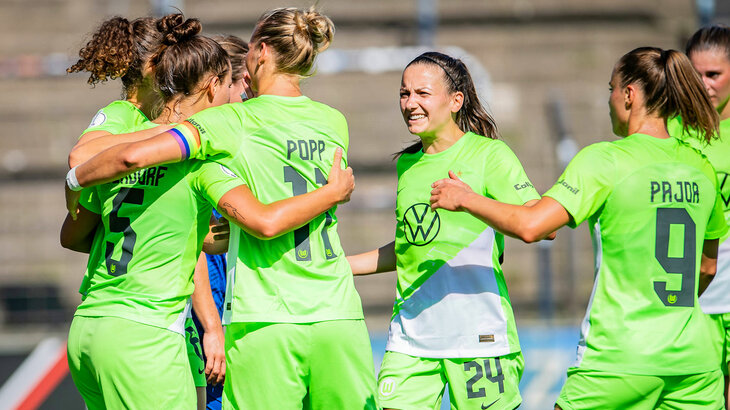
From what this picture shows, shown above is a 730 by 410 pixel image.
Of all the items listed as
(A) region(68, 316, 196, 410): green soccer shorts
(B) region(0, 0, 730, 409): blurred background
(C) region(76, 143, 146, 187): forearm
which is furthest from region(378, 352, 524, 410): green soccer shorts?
(B) region(0, 0, 730, 409): blurred background

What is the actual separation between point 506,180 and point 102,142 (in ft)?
5.53

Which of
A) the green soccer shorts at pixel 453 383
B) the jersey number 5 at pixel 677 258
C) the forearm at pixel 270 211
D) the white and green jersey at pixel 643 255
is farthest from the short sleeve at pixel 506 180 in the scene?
the forearm at pixel 270 211

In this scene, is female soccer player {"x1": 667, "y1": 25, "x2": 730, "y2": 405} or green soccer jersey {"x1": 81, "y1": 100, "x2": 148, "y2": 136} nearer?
green soccer jersey {"x1": 81, "y1": 100, "x2": 148, "y2": 136}

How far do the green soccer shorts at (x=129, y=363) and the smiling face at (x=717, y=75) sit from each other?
120 inches

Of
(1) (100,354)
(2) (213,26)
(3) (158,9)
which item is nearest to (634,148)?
(1) (100,354)

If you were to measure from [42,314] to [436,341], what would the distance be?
19.9ft

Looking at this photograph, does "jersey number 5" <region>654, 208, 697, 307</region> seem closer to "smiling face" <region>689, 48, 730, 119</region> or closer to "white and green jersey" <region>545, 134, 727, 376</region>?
"white and green jersey" <region>545, 134, 727, 376</region>

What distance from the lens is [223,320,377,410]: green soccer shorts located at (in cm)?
306

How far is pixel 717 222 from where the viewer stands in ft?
11.6

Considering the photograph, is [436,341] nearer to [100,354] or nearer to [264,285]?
[264,285]

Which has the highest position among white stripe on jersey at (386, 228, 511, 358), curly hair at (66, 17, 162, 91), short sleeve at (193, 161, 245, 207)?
curly hair at (66, 17, 162, 91)

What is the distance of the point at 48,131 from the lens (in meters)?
9.84

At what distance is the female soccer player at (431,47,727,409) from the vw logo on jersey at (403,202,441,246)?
41 cm

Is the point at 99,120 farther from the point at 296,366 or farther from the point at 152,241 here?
the point at 296,366
